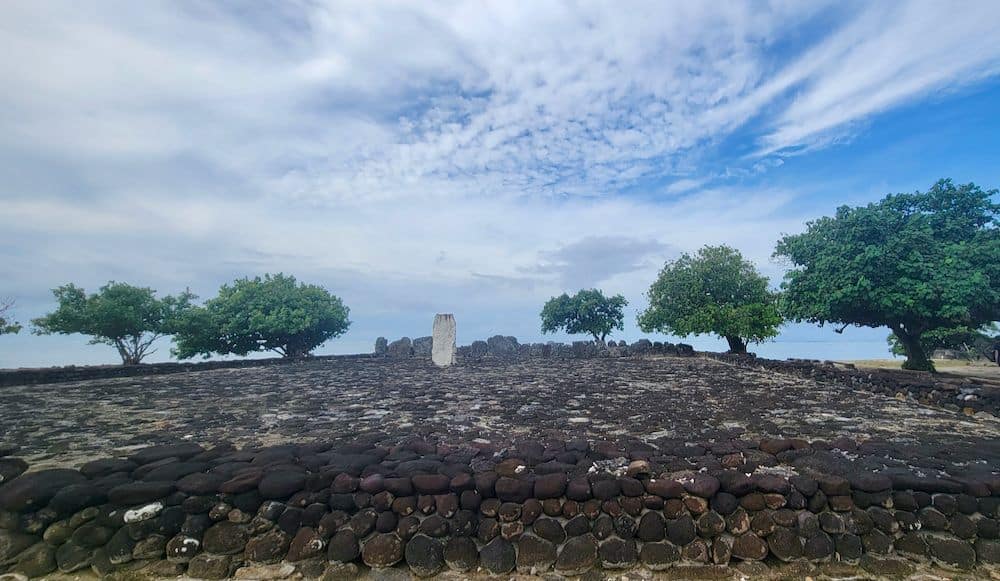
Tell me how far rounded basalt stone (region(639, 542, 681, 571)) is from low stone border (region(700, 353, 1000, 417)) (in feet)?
31.5

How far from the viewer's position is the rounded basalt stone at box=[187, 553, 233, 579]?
14.1ft

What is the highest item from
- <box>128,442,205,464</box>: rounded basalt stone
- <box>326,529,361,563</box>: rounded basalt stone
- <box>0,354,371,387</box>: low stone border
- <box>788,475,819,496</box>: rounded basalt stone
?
<box>0,354,371,387</box>: low stone border

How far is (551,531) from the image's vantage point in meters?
4.48

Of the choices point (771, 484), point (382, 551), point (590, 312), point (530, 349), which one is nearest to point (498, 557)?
point (382, 551)

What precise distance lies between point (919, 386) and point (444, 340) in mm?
14827

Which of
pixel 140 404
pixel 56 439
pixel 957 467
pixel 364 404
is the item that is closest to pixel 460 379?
pixel 364 404

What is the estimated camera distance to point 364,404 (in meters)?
10.0

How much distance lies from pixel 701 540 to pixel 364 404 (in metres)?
7.29

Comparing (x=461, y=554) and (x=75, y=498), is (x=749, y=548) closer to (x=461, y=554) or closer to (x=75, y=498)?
(x=461, y=554)

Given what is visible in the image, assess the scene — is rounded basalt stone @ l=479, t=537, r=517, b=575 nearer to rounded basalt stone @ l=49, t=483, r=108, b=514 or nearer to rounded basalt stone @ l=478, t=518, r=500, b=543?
rounded basalt stone @ l=478, t=518, r=500, b=543

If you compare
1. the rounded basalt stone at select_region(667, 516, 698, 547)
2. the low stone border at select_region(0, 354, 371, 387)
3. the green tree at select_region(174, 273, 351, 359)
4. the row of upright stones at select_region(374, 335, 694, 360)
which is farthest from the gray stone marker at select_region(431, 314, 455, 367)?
the rounded basalt stone at select_region(667, 516, 698, 547)

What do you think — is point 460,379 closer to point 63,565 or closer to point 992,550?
point 63,565

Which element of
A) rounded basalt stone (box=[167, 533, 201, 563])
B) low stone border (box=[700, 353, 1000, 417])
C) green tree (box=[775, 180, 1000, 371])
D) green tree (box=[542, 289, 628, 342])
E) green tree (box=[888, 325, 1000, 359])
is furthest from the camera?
green tree (box=[542, 289, 628, 342])

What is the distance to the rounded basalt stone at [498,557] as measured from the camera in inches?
169
